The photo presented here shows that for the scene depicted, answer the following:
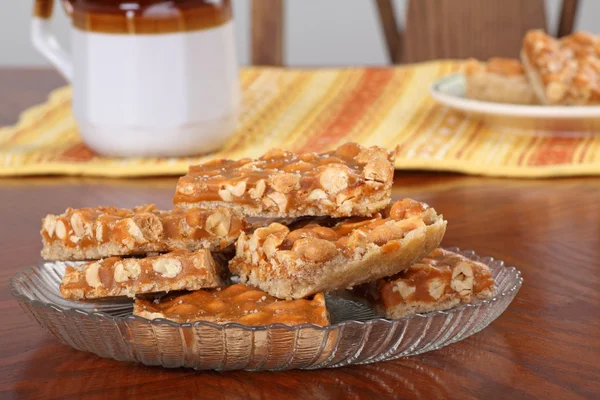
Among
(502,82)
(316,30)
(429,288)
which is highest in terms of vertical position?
(429,288)

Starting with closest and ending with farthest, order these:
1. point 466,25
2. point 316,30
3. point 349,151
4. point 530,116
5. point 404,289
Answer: point 404,289 → point 349,151 → point 530,116 → point 466,25 → point 316,30

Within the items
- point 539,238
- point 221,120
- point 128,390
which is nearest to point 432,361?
point 128,390

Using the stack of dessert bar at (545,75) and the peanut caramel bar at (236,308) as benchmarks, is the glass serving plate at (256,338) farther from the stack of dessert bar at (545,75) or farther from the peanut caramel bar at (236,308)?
the stack of dessert bar at (545,75)

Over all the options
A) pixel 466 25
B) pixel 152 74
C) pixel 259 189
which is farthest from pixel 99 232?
pixel 466 25

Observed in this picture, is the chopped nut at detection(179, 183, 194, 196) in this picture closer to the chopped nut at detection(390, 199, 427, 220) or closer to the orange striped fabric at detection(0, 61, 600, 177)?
the chopped nut at detection(390, 199, 427, 220)

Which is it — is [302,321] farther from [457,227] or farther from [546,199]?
[546,199]

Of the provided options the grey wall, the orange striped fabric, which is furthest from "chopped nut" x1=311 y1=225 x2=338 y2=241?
the grey wall

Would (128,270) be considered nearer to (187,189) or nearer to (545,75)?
(187,189)
